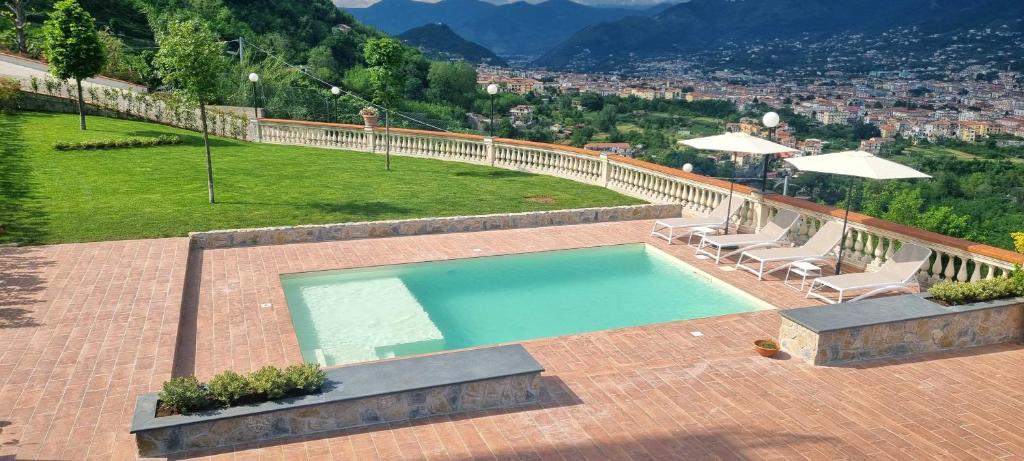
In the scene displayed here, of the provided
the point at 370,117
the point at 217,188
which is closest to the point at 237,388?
the point at 217,188

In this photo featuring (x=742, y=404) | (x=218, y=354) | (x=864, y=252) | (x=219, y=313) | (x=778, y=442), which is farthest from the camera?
(x=864, y=252)

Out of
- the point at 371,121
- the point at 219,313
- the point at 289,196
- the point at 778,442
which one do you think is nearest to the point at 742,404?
the point at 778,442

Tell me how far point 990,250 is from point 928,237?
34.8 inches

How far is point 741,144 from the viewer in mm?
13117

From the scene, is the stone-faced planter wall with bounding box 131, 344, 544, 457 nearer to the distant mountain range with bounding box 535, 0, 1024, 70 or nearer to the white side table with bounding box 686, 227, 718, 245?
the white side table with bounding box 686, 227, 718, 245

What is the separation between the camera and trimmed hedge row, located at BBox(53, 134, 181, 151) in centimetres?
2064

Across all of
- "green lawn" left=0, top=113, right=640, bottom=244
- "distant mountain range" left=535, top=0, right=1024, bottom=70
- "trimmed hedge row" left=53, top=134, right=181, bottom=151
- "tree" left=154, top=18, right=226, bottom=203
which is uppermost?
"distant mountain range" left=535, top=0, right=1024, bottom=70

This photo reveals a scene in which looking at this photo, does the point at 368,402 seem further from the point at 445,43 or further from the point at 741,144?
the point at 445,43

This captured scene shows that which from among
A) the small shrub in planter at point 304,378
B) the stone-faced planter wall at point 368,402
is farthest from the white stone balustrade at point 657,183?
the small shrub in planter at point 304,378

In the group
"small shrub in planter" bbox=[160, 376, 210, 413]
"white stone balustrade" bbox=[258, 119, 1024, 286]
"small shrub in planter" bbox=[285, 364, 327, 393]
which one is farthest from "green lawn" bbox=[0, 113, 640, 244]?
"small shrub in planter" bbox=[285, 364, 327, 393]

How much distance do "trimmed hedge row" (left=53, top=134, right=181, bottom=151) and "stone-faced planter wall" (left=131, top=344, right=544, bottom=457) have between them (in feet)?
58.5

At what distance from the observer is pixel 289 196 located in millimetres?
16734

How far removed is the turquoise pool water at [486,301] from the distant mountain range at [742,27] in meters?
116

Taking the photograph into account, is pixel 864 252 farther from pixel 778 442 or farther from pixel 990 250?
pixel 778 442
